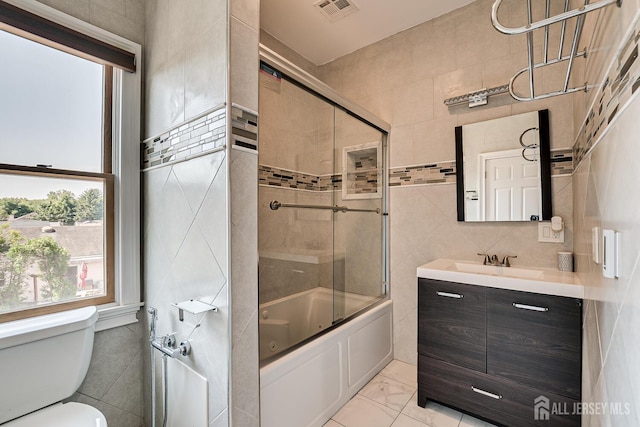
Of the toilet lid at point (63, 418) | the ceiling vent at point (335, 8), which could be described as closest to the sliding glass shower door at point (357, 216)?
the ceiling vent at point (335, 8)

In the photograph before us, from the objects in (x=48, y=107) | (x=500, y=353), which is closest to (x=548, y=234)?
(x=500, y=353)

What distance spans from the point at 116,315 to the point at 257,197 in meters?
1.10

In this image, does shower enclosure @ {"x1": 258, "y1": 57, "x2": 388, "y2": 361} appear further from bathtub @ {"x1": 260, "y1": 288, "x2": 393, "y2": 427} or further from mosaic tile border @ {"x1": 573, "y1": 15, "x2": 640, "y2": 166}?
mosaic tile border @ {"x1": 573, "y1": 15, "x2": 640, "y2": 166}

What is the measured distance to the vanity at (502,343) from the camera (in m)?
1.43

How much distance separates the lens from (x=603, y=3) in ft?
2.14

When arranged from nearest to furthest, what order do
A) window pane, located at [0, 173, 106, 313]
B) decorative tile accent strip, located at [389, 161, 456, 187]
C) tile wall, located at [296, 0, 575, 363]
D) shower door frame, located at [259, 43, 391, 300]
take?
window pane, located at [0, 173, 106, 313] → shower door frame, located at [259, 43, 391, 300] → tile wall, located at [296, 0, 575, 363] → decorative tile accent strip, located at [389, 161, 456, 187]

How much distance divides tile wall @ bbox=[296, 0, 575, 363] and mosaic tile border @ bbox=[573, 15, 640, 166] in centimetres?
107

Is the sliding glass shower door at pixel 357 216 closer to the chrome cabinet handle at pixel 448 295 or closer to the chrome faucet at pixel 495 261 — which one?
the chrome cabinet handle at pixel 448 295

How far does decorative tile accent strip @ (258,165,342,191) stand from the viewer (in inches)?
72.4

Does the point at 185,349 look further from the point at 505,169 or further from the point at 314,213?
the point at 505,169

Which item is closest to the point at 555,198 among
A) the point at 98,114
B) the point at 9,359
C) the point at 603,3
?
the point at 603,3

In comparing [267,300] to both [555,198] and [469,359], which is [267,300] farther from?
[555,198]

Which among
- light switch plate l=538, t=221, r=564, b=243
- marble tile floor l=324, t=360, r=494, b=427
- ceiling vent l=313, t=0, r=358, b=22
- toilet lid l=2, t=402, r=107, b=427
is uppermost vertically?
ceiling vent l=313, t=0, r=358, b=22

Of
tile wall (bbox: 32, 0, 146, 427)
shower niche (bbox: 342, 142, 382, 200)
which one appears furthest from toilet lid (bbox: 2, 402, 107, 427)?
shower niche (bbox: 342, 142, 382, 200)
